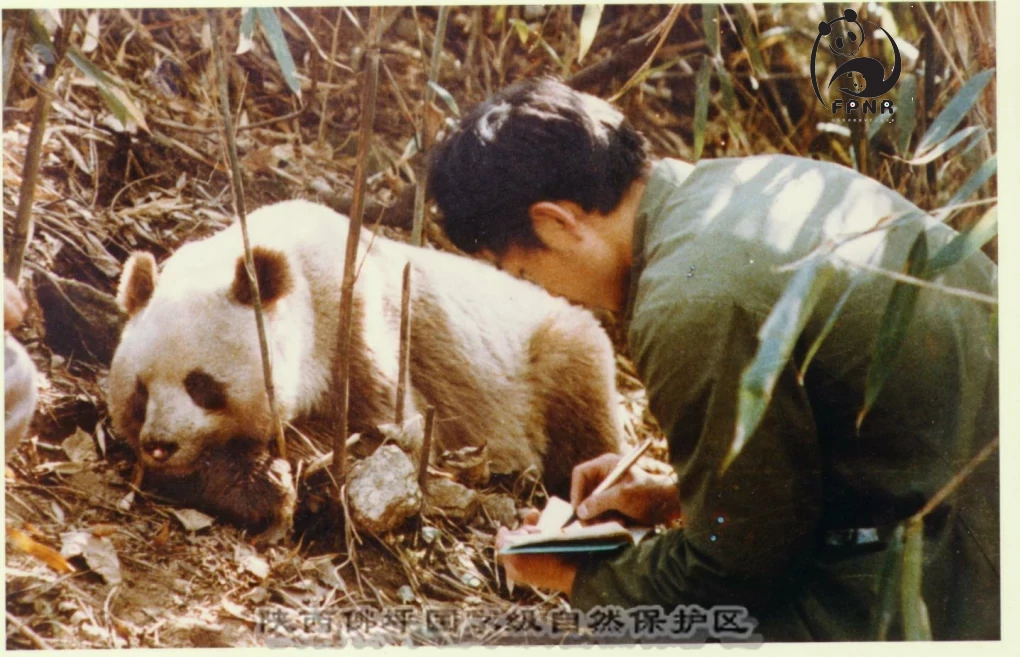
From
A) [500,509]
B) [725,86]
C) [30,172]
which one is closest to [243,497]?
[500,509]

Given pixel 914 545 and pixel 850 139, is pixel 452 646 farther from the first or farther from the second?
pixel 850 139

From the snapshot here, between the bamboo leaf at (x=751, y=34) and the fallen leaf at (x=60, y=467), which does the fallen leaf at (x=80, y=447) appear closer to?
the fallen leaf at (x=60, y=467)

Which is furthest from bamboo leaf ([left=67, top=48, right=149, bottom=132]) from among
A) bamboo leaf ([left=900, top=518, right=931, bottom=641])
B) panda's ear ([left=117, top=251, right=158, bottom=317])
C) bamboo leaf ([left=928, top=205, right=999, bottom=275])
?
bamboo leaf ([left=900, top=518, right=931, bottom=641])

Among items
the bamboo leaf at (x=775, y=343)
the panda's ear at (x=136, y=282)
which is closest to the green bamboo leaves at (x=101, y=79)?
the panda's ear at (x=136, y=282)

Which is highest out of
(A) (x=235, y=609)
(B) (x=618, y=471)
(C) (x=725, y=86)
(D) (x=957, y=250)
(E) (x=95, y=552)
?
(C) (x=725, y=86)

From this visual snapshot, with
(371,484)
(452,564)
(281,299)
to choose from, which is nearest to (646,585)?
(452,564)

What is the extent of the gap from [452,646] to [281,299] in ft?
2.50

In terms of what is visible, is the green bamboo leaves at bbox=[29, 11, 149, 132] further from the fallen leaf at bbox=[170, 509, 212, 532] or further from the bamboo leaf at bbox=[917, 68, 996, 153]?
the bamboo leaf at bbox=[917, 68, 996, 153]

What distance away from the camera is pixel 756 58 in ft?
6.59

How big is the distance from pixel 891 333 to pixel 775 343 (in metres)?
0.20

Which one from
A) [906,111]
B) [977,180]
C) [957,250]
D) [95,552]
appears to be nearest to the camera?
[957,250]

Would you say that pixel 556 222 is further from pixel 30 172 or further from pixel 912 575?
pixel 30 172

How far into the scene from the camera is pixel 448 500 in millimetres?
1951

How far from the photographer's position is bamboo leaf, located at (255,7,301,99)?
75.1 inches
